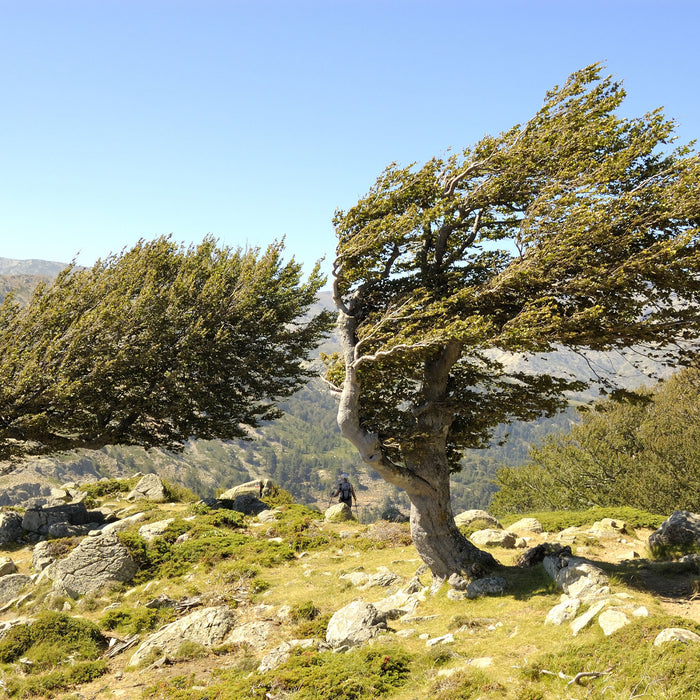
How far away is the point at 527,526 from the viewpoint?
79.9 feet

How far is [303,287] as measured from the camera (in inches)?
1357

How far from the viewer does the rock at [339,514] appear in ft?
88.2

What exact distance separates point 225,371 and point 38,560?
13.1m

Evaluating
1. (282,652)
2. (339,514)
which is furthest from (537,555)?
(339,514)

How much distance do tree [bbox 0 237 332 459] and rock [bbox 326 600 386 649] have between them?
57.2ft

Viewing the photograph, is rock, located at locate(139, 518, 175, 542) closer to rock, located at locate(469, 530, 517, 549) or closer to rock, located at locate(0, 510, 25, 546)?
rock, located at locate(0, 510, 25, 546)

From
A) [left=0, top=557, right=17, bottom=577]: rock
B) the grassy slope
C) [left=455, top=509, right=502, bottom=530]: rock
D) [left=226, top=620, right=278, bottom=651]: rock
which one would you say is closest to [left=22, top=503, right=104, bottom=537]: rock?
the grassy slope

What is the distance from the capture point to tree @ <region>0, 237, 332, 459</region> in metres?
24.8

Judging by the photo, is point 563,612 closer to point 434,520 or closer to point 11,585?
point 434,520

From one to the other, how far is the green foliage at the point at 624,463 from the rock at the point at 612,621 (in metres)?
28.0

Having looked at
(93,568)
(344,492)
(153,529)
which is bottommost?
(93,568)

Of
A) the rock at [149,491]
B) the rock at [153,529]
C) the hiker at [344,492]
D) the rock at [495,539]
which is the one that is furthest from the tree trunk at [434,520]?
the rock at [149,491]

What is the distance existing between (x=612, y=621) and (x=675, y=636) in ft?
4.06

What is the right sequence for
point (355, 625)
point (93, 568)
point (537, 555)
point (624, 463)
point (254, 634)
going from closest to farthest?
point (355, 625)
point (254, 634)
point (537, 555)
point (93, 568)
point (624, 463)
